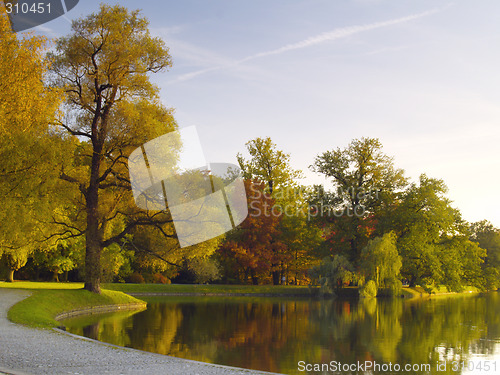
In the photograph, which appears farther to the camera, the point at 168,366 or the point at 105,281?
the point at 105,281

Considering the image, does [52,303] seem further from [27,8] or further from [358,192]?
[358,192]

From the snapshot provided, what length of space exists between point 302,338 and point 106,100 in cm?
1650

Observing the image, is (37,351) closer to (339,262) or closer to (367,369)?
(367,369)

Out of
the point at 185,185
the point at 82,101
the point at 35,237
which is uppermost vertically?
the point at 82,101

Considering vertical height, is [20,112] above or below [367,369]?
above

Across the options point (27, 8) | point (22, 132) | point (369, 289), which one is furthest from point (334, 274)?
point (27, 8)

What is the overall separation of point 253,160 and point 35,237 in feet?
108

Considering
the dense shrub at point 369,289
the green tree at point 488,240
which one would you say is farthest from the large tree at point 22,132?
the green tree at point 488,240

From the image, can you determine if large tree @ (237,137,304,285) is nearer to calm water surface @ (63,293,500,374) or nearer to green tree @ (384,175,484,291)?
green tree @ (384,175,484,291)

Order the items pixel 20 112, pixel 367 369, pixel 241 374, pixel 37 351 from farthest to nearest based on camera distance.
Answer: pixel 20 112
pixel 367 369
pixel 37 351
pixel 241 374

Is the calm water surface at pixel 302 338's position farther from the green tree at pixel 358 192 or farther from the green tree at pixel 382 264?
the green tree at pixel 358 192

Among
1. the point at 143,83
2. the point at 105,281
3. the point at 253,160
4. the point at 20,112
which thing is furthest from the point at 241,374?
the point at 253,160

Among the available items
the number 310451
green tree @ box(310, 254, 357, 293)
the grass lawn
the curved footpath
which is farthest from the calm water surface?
green tree @ box(310, 254, 357, 293)

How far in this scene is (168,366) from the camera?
1004 cm
